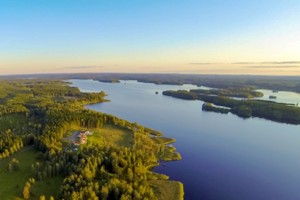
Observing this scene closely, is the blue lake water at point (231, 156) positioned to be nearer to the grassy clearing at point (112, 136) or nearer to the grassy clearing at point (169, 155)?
the grassy clearing at point (169, 155)

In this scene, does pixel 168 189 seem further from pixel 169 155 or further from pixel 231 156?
pixel 231 156

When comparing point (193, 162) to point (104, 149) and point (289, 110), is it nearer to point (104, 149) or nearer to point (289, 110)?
point (104, 149)

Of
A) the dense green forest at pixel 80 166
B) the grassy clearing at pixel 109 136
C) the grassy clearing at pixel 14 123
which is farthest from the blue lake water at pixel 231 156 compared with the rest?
the grassy clearing at pixel 14 123

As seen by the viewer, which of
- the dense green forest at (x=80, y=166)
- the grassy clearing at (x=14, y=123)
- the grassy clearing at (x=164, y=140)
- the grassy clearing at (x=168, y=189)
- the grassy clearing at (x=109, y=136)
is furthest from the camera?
the grassy clearing at (x=14, y=123)

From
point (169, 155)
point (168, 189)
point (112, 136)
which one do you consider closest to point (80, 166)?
point (168, 189)

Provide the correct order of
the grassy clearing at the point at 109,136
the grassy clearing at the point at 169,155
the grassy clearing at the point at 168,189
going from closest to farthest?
the grassy clearing at the point at 168,189
the grassy clearing at the point at 169,155
the grassy clearing at the point at 109,136

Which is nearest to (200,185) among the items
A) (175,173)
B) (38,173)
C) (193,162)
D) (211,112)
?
(175,173)

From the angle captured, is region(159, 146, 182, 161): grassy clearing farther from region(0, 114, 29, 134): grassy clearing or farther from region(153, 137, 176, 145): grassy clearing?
region(0, 114, 29, 134): grassy clearing
